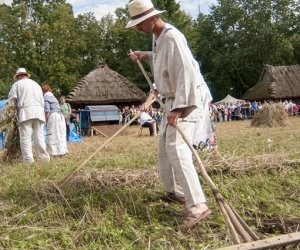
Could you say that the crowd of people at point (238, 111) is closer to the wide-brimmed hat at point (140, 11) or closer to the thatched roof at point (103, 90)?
the thatched roof at point (103, 90)

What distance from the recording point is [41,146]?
8039 millimetres

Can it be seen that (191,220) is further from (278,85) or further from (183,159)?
(278,85)

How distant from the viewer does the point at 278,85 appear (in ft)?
133

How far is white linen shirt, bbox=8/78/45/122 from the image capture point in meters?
7.88

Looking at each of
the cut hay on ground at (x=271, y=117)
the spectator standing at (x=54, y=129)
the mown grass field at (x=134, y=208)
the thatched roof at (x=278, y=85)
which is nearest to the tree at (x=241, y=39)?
the thatched roof at (x=278, y=85)

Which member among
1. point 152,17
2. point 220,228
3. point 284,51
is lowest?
point 220,228

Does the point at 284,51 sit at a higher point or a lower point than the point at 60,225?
higher

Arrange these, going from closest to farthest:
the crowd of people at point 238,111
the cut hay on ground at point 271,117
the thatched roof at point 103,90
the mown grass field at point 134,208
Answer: the mown grass field at point 134,208
the cut hay on ground at point 271,117
the crowd of people at point 238,111
the thatched roof at point 103,90

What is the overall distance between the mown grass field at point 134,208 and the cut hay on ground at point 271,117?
46.5 feet

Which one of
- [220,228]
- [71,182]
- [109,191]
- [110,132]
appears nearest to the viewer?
[220,228]

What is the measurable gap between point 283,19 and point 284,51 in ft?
11.4

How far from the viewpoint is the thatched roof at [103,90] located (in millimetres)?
31391

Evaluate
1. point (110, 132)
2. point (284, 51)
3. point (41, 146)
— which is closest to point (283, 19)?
point (284, 51)

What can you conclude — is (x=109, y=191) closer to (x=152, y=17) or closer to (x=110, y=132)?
(x=152, y=17)
